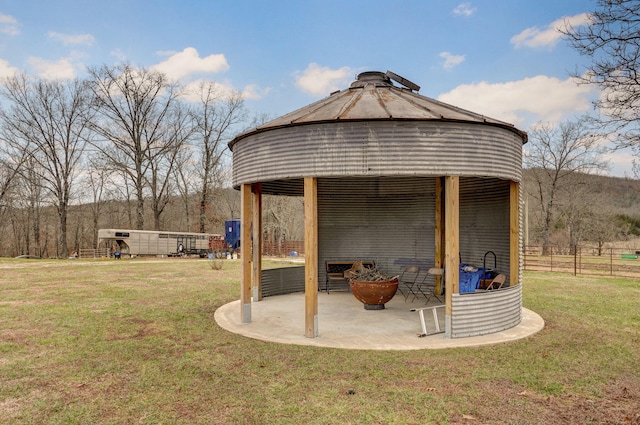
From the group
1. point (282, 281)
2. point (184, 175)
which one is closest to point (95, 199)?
point (184, 175)

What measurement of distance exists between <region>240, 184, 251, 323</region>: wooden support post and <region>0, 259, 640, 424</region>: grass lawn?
2.22ft

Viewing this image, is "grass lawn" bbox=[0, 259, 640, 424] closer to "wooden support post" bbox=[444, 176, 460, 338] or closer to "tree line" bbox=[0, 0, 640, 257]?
"wooden support post" bbox=[444, 176, 460, 338]

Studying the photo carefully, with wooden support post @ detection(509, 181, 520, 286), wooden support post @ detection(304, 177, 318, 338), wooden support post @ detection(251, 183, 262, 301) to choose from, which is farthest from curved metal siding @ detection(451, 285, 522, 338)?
wooden support post @ detection(251, 183, 262, 301)

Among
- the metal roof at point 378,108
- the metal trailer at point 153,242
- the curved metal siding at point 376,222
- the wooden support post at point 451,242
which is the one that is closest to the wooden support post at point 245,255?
the metal roof at point 378,108

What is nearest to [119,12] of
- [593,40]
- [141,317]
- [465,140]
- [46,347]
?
[141,317]

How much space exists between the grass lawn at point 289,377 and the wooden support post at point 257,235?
1.87m

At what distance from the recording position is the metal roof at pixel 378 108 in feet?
22.3

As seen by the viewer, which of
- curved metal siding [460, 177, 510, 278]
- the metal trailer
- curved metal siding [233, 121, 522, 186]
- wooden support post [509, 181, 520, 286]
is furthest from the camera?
the metal trailer

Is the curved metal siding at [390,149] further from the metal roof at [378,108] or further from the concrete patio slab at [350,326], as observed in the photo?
the concrete patio slab at [350,326]

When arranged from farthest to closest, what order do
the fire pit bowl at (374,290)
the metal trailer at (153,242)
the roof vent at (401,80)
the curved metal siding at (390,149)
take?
1. the metal trailer at (153,242)
2. the roof vent at (401,80)
3. the fire pit bowl at (374,290)
4. the curved metal siding at (390,149)

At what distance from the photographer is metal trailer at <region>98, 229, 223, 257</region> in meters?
29.1

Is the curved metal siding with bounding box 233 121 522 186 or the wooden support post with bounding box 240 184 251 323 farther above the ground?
the curved metal siding with bounding box 233 121 522 186

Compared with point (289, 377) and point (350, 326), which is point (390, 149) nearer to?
point (350, 326)

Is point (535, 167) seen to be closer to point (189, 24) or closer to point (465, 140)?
point (189, 24)
